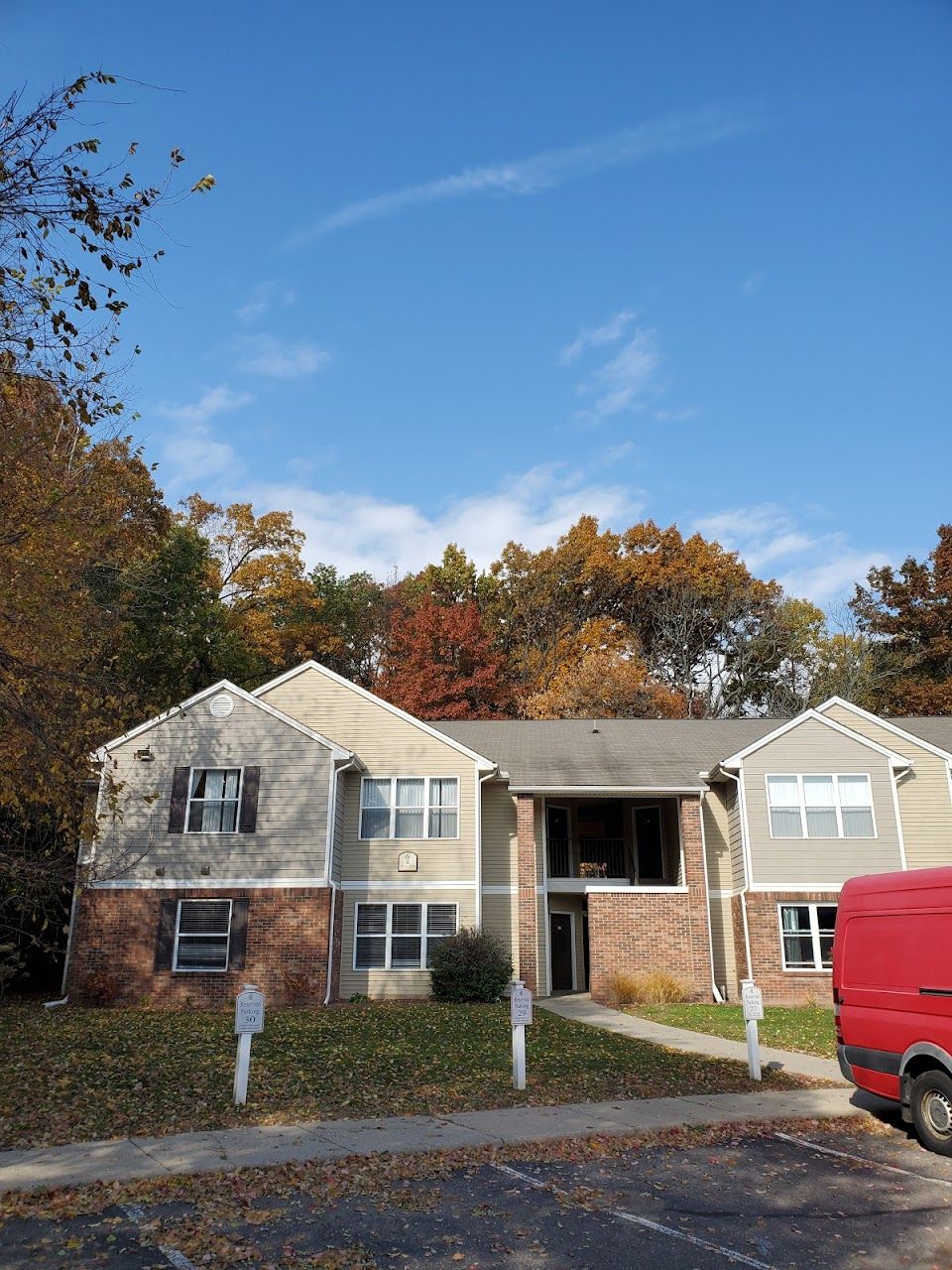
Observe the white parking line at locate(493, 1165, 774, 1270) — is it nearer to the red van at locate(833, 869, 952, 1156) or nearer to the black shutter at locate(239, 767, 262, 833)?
the red van at locate(833, 869, 952, 1156)

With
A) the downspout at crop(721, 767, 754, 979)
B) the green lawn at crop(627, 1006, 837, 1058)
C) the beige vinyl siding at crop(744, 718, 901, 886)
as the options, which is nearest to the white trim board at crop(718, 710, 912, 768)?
the beige vinyl siding at crop(744, 718, 901, 886)

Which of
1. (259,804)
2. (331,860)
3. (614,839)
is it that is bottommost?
(331,860)

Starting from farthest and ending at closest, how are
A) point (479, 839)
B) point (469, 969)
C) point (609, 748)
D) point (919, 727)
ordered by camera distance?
point (919, 727)
point (609, 748)
point (479, 839)
point (469, 969)

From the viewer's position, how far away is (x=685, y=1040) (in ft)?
51.0

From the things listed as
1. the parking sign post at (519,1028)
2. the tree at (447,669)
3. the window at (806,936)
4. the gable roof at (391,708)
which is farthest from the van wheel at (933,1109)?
the tree at (447,669)

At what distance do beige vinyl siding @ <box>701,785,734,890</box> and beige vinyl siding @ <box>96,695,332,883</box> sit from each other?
9.48 meters

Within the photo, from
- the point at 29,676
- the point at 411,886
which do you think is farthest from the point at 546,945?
the point at 29,676

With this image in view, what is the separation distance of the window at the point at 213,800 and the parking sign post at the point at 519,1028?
11297 mm

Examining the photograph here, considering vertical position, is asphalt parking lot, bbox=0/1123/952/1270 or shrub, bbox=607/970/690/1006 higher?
shrub, bbox=607/970/690/1006

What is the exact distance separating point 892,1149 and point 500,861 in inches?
572

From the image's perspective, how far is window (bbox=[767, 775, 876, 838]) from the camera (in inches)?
883

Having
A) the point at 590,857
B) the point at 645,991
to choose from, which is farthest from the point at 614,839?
the point at 645,991

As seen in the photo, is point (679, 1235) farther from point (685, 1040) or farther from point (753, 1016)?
point (685, 1040)

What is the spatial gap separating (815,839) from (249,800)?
1297 cm
